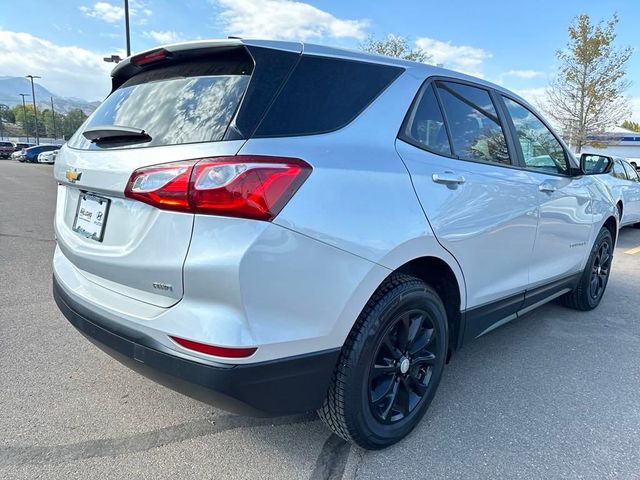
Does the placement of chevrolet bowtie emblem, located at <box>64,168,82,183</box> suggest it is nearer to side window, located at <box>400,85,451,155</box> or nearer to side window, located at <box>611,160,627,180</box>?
side window, located at <box>400,85,451,155</box>

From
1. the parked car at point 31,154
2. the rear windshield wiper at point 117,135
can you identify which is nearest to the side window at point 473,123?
the rear windshield wiper at point 117,135

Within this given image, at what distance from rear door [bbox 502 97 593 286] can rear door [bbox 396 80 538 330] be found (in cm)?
17

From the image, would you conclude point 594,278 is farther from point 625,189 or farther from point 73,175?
point 625,189

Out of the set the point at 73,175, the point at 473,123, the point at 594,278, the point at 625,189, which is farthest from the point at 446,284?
the point at 625,189

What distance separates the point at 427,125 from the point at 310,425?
5.53 feet

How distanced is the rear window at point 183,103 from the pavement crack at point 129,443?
1414mm

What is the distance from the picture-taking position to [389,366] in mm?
2293

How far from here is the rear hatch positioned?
5.81 ft

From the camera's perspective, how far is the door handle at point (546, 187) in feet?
10.6

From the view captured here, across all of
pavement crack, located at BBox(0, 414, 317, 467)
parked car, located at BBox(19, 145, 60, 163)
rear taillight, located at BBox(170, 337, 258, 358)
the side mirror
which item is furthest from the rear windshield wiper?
parked car, located at BBox(19, 145, 60, 163)

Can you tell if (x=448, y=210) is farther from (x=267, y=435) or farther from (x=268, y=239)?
(x=267, y=435)

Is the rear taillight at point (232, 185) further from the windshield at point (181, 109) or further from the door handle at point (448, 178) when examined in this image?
the door handle at point (448, 178)

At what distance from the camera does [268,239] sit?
167cm

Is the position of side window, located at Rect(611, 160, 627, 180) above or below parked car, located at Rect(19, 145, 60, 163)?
above
